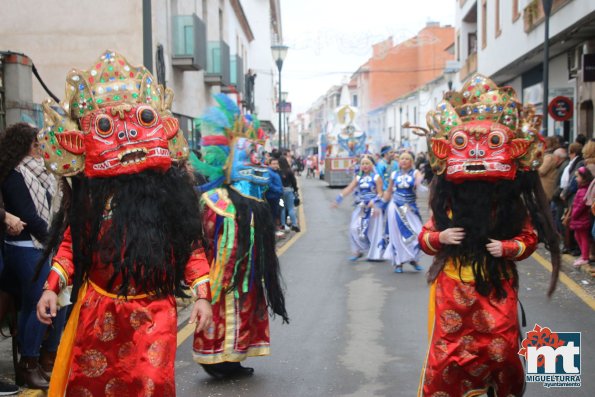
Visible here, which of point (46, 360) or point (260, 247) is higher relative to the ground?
point (260, 247)

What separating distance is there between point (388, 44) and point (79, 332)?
65.3 metres

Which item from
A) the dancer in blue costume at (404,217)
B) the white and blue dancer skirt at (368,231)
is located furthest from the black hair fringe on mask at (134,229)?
the white and blue dancer skirt at (368,231)

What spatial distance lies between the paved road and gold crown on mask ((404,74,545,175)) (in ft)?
6.21

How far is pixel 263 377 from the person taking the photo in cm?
619

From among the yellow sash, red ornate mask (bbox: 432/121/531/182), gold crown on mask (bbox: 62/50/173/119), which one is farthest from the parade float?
the yellow sash

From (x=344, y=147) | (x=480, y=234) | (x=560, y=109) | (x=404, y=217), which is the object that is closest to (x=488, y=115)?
(x=480, y=234)

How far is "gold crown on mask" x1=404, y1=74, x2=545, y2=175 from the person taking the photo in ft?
15.6

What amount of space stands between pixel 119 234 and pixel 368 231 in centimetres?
923

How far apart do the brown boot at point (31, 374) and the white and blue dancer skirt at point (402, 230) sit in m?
6.76

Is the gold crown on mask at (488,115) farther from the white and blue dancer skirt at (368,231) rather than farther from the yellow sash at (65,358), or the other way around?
the white and blue dancer skirt at (368,231)

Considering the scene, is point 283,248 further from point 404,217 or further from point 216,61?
point 216,61

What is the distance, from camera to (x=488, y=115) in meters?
4.85

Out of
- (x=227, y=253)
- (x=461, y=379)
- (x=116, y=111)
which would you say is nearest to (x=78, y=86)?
(x=116, y=111)

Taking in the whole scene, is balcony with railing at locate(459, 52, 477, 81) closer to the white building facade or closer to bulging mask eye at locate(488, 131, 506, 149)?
the white building facade
